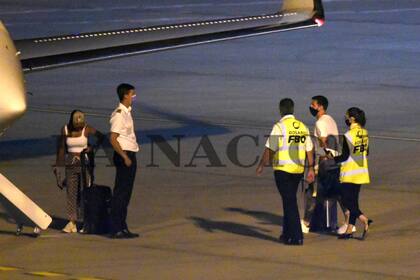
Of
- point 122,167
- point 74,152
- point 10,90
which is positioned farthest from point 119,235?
point 10,90

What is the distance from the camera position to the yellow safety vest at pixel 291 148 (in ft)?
58.6

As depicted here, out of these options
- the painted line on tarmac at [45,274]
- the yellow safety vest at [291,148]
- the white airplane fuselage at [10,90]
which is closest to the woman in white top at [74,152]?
the white airplane fuselage at [10,90]

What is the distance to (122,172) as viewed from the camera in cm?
1847

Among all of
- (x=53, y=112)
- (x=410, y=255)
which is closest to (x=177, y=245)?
(x=410, y=255)

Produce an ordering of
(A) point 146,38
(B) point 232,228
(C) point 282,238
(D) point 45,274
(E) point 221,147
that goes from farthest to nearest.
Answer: (E) point 221,147, (A) point 146,38, (B) point 232,228, (C) point 282,238, (D) point 45,274

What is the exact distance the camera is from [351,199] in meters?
18.2

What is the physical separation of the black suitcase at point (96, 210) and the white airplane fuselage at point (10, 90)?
7.62 feet

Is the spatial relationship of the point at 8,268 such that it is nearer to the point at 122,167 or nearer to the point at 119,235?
the point at 119,235

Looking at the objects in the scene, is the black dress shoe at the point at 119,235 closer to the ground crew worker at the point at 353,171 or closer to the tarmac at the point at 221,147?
the tarmac at the point at 221,147

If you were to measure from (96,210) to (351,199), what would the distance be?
3454mm

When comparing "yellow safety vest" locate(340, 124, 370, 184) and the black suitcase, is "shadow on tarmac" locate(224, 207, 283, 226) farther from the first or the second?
the black suitcase

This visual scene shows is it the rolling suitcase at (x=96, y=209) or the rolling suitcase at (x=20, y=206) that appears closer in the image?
the rolling suitcase at (x=20, y=206)

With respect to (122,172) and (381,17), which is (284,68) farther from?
(122,172)

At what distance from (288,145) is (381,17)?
1235 inches
